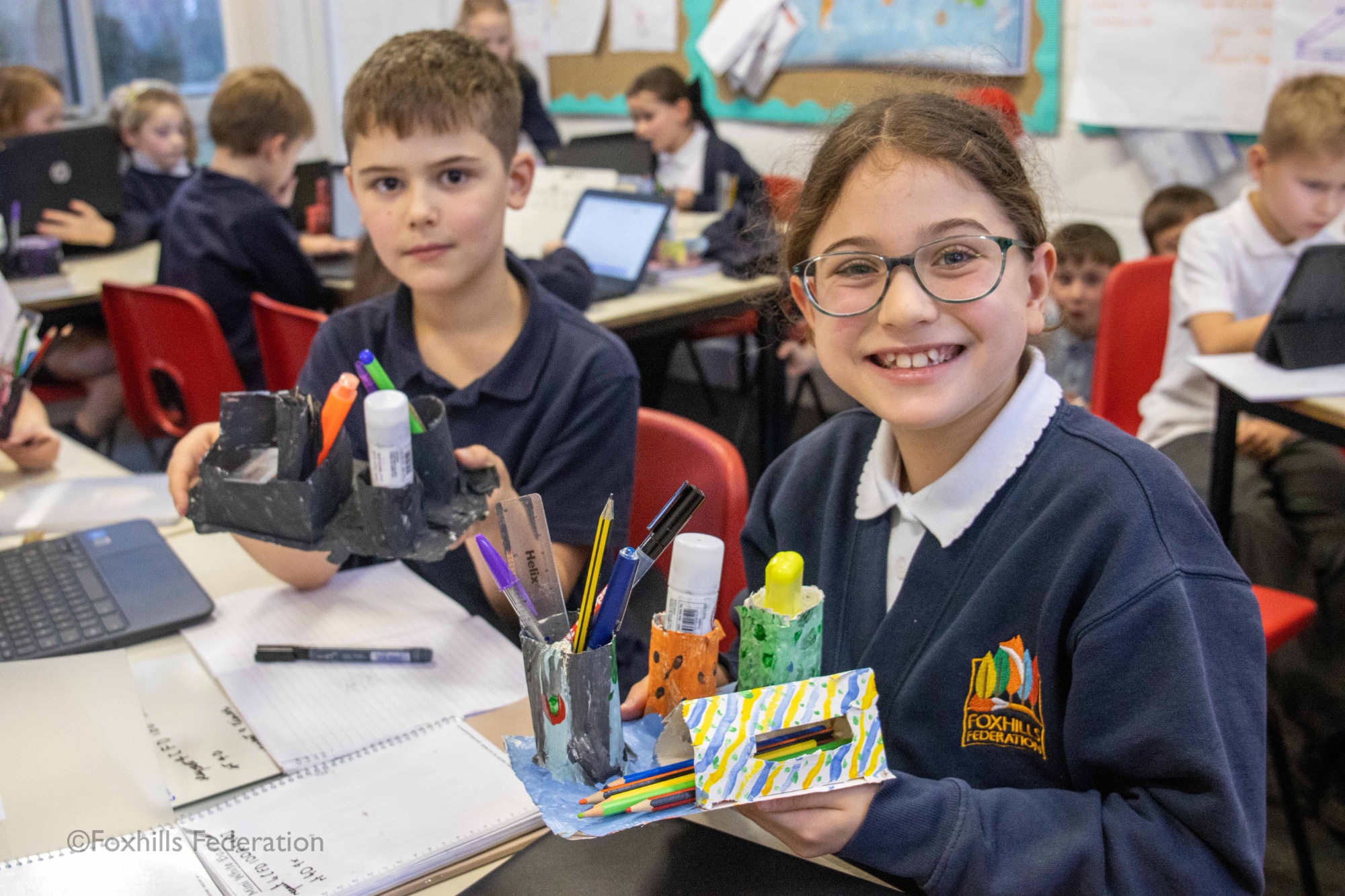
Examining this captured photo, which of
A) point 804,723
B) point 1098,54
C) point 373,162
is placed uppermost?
point 1098,54

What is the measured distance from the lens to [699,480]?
124cm

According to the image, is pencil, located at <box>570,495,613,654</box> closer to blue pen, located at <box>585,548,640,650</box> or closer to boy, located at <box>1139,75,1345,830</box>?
blue pen, located at <box>585,548,640,650</box>

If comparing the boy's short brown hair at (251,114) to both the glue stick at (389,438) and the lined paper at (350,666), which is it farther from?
the glue stick at (389,438)

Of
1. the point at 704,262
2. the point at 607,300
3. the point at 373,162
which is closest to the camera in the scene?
the point at 373,162

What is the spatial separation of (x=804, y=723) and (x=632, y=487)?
2.37 feet

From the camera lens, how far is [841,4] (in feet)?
12.5

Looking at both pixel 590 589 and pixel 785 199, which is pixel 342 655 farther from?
pixel 785 199

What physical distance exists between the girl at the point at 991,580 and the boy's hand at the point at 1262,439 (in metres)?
1.38

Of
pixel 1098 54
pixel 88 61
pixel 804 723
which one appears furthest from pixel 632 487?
pixel 88 61

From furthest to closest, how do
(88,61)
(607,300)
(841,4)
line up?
(88,61) → (841,4) → (607,300)

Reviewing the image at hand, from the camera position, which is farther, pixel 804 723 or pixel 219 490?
pixel 219 490

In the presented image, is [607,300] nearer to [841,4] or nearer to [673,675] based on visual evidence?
[841,4]

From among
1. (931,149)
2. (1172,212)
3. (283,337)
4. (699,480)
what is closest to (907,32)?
(1172,212)

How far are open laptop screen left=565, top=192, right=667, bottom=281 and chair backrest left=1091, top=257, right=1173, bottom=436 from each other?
42.8 inches
